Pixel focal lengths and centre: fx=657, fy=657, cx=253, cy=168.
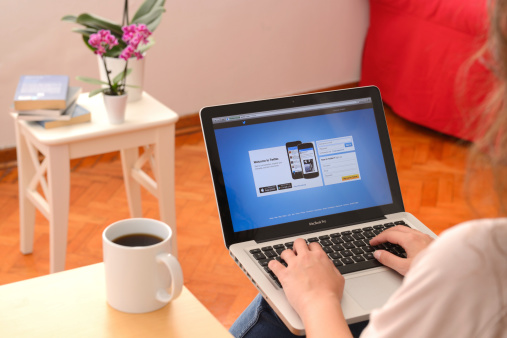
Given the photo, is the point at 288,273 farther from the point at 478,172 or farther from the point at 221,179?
the point at 478,172

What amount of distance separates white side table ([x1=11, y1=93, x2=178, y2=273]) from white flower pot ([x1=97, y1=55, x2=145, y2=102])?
3 centimetres

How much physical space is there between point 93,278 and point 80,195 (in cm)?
171

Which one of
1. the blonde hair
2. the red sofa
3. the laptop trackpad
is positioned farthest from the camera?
the red sofa

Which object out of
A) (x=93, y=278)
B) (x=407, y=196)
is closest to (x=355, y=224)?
(x=93, y=278)

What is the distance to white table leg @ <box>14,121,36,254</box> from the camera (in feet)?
6.41

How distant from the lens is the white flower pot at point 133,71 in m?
1.84

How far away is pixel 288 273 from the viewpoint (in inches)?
34.0

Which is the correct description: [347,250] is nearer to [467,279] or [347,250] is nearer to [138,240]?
[138,240]

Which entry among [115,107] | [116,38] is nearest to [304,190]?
[115,107]

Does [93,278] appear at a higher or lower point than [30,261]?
higher

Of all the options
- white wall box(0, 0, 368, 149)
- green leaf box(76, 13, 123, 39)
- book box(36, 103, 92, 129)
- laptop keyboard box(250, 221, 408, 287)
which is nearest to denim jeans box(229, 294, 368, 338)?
laptop keyboard box(250, 221, 408, 287)

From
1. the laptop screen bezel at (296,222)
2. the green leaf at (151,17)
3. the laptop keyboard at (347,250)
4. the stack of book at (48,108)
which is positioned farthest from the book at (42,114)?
the laptop keyboard at (347,250)

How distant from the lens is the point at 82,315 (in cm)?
78

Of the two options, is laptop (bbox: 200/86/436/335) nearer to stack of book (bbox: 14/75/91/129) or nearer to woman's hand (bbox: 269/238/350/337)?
woman's hand (bbox: 269/238/350/337)
